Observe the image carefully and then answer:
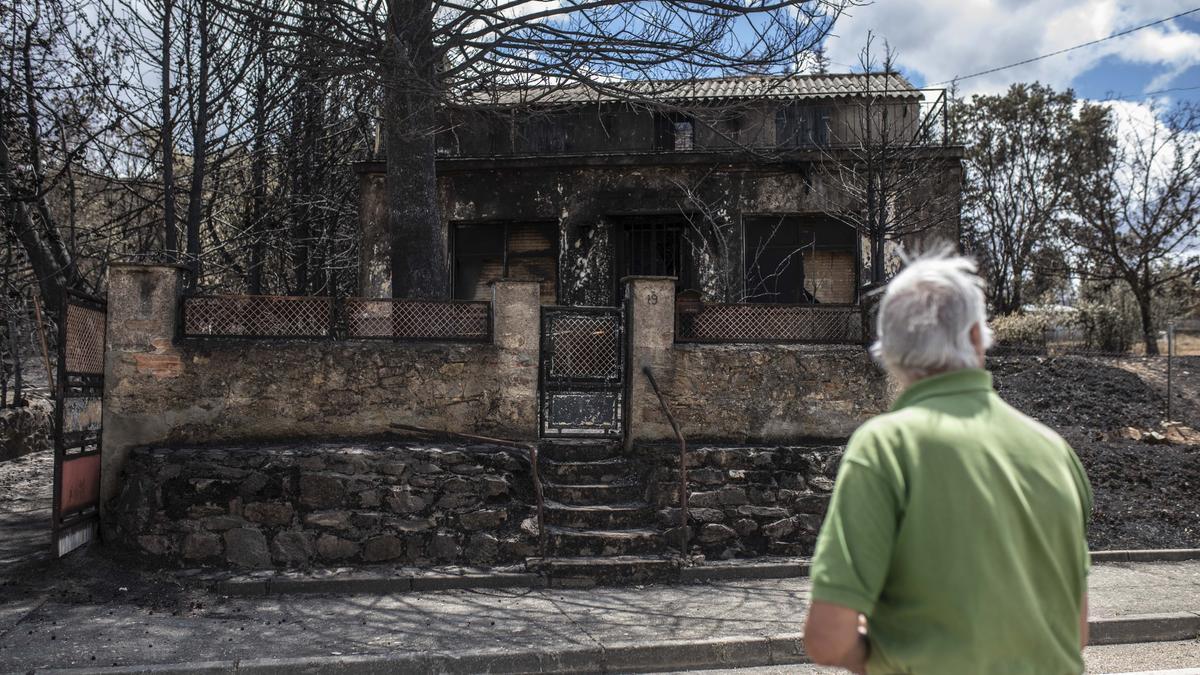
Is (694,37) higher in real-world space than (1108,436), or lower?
higher

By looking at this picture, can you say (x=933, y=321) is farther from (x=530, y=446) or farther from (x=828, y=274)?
(x=828, y=274)

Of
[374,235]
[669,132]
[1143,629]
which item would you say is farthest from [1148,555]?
[374,235]

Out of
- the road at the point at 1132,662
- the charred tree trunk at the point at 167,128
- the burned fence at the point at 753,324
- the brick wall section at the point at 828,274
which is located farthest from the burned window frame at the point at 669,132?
the road at the point at 1132,662

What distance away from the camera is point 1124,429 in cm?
1405

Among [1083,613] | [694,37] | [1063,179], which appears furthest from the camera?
[1063,179]

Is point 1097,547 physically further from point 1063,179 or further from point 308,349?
point 1063,179

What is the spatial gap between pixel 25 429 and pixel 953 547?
15094 millimetres

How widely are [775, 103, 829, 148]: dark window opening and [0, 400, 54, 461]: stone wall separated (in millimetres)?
13548

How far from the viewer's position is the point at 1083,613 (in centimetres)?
213

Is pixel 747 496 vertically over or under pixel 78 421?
under

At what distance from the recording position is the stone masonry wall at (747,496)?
30.0ft

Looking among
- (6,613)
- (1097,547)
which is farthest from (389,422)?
(1097,547)

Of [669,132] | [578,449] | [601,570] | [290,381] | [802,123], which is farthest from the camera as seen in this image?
[669,132]

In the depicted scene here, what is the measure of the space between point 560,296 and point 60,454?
9.88 metres
